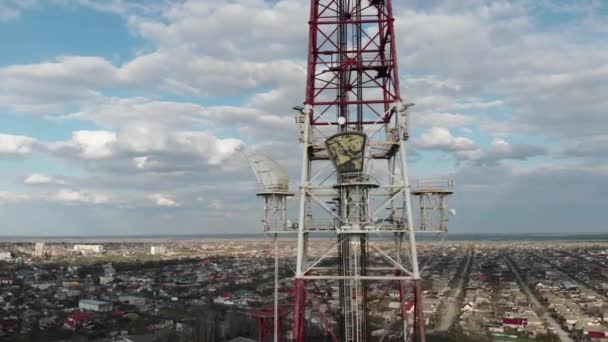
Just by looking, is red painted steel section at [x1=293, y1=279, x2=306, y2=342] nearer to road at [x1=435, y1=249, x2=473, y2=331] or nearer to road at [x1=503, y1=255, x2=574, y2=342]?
road at [x1=435, y1=249, x2=473, y2=331]

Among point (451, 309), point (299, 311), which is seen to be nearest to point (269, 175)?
point (299, 311)

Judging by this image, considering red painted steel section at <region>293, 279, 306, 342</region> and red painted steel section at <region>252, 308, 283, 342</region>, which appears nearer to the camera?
red painted steel section at <region>293, 279, 306, 342</region>

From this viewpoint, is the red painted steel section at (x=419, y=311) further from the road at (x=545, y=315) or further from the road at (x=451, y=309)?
the road at (x=545, y=315)

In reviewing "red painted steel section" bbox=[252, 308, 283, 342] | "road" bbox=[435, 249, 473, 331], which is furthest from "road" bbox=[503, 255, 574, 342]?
"red painted steel section" bbox=[252, 308, 283, 342]

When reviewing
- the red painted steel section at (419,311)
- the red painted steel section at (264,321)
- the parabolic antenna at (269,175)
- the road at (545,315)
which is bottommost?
the road at (545,315)

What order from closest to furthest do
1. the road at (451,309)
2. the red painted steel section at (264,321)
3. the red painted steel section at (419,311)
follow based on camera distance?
the red painted steel section at (419,311), the red painted steel section at (264,321), the road at (451,309)

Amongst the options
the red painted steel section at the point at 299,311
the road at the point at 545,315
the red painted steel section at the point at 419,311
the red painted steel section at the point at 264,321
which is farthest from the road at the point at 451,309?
the red painted steel section at the point at 299,311

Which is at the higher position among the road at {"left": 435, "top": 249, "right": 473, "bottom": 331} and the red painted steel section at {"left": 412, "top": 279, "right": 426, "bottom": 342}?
the red painted steel section at {"left": 412, "top": 279, "right": 426, "bottom": 342}

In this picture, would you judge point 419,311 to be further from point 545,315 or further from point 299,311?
point 545,315

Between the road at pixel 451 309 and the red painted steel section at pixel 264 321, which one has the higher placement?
the red painted steel section at pixel 264 321

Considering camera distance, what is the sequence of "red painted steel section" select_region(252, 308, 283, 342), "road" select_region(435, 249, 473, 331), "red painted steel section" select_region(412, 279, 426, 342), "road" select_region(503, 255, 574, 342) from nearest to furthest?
1. "red painted steel section" select_region(412, 279, 426, 342)
2. "red painted steel section" select_region(252, 308, 283, 342)
3. "road" select_region(503, 255, 574, 342)
4. "road" select_region(435, 249, 473, 331)

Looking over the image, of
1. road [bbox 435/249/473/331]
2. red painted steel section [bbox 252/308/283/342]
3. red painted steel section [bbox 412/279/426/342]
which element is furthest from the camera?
road [bbox 435/249/473/331]

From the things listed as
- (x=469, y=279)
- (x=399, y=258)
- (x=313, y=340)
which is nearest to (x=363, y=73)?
(x=399, y=258)
